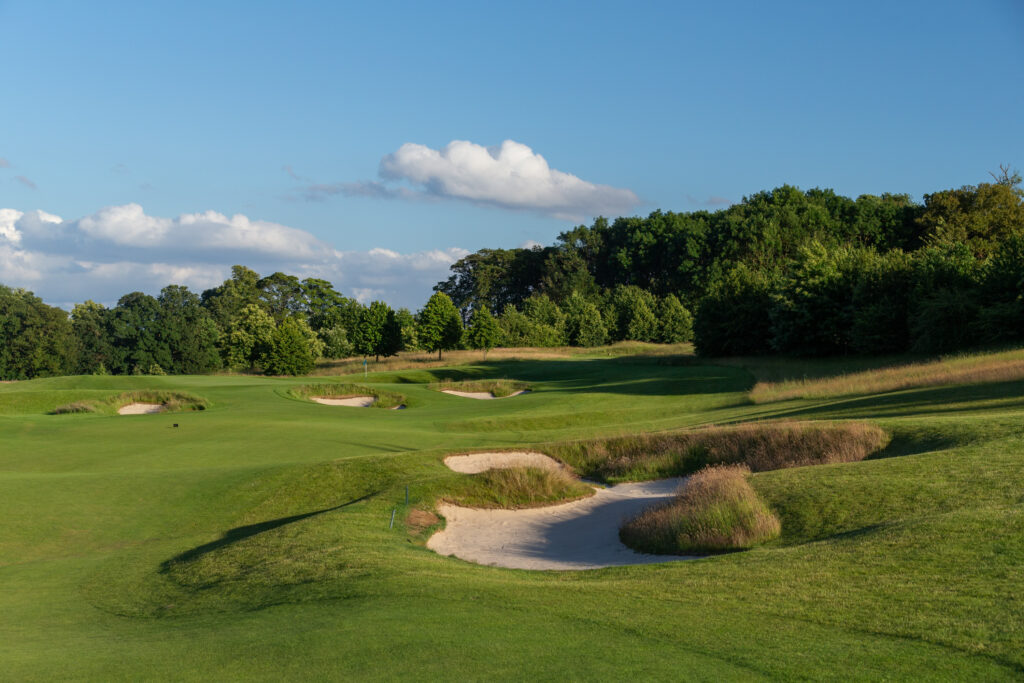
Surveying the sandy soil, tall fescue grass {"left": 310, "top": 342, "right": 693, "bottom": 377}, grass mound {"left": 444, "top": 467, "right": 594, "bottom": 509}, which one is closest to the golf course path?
grass mound {"left": 444, "top": 467, "right": 594, "bottom": 509}

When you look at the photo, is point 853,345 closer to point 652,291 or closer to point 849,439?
point 849,439

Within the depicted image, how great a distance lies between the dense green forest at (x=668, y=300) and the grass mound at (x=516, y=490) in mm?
27346

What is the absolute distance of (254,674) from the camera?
233 inches

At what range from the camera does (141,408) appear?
118 feet

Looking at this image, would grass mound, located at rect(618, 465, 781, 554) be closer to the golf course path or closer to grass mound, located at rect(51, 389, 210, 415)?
the golf course path

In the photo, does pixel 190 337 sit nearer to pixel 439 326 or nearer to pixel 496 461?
pixel 439 326

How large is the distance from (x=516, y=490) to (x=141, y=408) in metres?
26.7

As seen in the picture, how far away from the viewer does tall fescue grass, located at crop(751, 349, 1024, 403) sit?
2273cm

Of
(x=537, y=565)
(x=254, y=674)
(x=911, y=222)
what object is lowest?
(x=537, y=565)

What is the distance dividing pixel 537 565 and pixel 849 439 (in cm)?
720

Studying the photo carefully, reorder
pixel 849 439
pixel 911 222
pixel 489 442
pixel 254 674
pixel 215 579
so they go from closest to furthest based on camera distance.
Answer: pixel 254 674, pixel 215 579, pixel 849 439, pixel 489 442, pixel 911 222

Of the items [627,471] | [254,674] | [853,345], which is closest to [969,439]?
[627,471]

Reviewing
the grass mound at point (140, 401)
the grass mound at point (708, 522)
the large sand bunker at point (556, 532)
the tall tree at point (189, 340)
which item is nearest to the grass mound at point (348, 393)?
the grass mound at point (140, 401)

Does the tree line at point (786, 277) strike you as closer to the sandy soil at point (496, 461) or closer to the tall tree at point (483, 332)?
the tall tree at point (483, 332)
